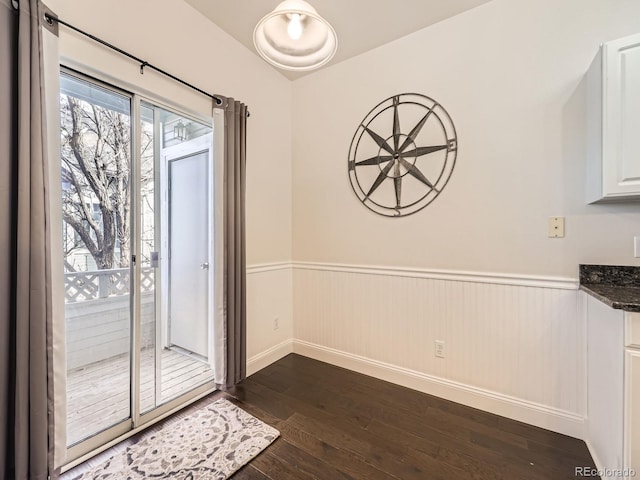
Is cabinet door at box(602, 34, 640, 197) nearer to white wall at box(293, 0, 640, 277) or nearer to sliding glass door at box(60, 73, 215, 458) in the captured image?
white wall at box(293, 0, 640, 277)

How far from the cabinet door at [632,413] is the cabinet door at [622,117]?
803 millimetres

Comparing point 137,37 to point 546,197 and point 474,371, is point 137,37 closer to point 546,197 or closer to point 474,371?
point 546,197

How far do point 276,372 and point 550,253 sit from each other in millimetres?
2271

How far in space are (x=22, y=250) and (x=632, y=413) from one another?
266 centimetres

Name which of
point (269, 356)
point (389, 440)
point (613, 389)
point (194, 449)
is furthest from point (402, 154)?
point (194, 449)

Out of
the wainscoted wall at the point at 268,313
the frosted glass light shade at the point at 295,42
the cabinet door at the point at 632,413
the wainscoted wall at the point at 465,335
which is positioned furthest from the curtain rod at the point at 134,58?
the cabinet door at the point at 632,413

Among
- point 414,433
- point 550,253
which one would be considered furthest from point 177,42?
point 414,433

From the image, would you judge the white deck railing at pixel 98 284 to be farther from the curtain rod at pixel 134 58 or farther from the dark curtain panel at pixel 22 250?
the curtain rod at pixel 134 58

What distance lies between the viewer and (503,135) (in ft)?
6.32

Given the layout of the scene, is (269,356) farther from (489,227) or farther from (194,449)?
(489,227)

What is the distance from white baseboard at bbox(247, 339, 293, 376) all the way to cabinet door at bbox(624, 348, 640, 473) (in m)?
2.29

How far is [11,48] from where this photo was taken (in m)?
1.24

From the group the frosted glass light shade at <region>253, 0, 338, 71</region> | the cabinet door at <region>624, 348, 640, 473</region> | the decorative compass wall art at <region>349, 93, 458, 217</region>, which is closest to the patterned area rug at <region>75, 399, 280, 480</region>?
the cabinet door at <region>624, 348, 640, 473</region>

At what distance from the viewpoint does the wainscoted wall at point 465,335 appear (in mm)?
1763
